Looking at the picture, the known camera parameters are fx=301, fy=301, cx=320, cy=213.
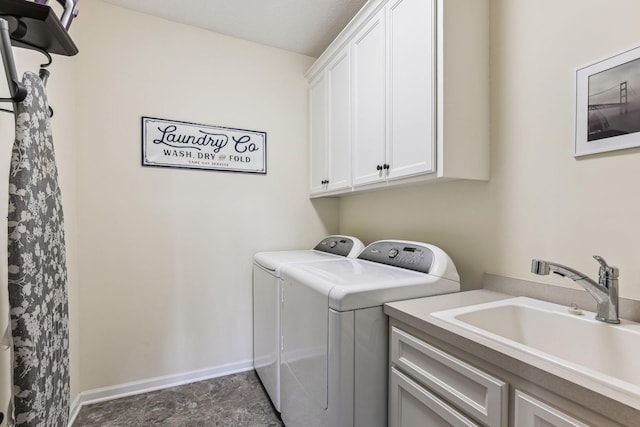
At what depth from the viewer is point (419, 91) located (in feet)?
4.69

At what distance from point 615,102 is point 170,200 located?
242cm

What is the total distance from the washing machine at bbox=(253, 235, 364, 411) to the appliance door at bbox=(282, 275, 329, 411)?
14 centimetres

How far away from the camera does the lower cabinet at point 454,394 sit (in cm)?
73

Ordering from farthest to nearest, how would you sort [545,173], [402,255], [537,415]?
[402,255] < [545,173] < [537,415]

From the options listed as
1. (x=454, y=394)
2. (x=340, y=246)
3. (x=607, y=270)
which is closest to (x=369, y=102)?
(x=340, y=246)

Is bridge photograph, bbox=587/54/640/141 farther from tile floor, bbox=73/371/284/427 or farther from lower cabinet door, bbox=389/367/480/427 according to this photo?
tile floor, bbox=73/371/284/427

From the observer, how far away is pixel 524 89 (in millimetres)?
1350

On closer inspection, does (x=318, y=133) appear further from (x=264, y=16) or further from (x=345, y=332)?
(x=345, y=332)

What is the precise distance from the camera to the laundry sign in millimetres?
2127

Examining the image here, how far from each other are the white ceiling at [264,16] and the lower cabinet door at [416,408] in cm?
220

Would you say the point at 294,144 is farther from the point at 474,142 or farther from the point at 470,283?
the point at 470,283

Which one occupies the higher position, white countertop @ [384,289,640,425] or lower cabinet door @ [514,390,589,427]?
white countertop @ [384,289,640,425]

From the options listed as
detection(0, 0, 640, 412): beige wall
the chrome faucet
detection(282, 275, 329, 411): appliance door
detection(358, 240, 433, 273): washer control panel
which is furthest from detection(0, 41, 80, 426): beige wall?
the chrome faucet

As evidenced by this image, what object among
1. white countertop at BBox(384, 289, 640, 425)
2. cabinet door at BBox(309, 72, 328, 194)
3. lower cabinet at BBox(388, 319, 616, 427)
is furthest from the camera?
cabinet door at BBox(309, 72, 328, 194)
